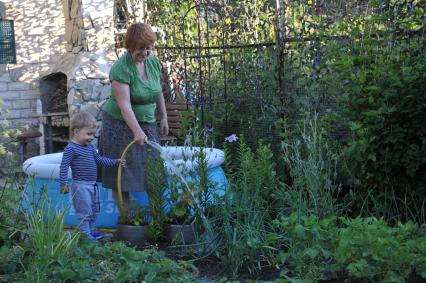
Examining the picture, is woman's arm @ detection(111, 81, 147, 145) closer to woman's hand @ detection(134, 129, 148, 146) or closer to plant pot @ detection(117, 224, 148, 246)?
woman's hand @ detection(134, 129, 148, 146)

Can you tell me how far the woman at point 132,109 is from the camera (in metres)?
4.71

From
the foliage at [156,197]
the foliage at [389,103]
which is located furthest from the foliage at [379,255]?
the foliage at [156,197]

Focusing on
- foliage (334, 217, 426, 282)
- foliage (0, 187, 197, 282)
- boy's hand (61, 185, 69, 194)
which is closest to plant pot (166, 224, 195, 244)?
foliage (0, 187, 197, 282)

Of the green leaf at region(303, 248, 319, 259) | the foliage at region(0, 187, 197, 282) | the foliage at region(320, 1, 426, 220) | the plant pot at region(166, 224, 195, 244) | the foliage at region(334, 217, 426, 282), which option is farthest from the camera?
the plant pot at region(166, 224, 195, 244)

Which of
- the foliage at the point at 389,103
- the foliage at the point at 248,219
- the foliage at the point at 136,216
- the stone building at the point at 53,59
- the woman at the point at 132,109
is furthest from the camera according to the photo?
the stone building at the point at 53,59

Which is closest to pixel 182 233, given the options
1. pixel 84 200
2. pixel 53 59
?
pixel 84 200

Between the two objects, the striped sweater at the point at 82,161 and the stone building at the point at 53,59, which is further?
the stone building at the point at 53,59

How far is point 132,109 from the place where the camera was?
194 inches

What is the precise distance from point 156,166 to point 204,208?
0.42 meters

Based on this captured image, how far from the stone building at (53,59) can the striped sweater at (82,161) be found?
307cm

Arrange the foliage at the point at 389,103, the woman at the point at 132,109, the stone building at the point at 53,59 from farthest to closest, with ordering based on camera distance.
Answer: the stone building at the point at 53,59
the woman at the point at 132,109
the foliage at the point at 389,103

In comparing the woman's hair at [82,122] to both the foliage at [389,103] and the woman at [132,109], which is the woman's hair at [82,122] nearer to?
the woman at [132,109]

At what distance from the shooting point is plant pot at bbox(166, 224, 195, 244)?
434 centimetres

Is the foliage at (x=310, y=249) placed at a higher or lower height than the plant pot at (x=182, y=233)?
higher
